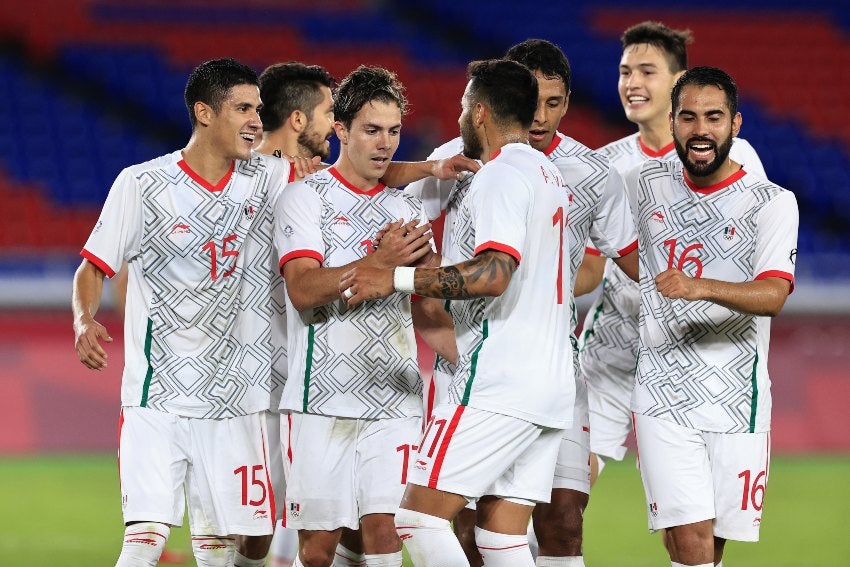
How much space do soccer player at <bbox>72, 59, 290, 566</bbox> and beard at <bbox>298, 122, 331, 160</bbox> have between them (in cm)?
82

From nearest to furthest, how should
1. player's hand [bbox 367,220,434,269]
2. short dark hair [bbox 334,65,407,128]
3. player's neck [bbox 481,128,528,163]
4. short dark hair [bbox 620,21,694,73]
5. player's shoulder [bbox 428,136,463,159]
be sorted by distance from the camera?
player's neck [bbox 481,128,528,163]
player's hand [bbox 367,220,434,269]
short dark hair [bbox 334,65,407,128]
player's shoulder [bbox 428,136,463,159]
short dark hair [bbox 620,21,694,73]

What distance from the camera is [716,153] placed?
5.76m

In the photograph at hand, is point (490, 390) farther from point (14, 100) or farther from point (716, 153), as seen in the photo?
point (14, 100)

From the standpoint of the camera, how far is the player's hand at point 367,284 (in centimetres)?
515

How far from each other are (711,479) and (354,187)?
1994 mm

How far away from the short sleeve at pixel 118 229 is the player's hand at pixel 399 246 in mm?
1067

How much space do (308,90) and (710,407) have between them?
A: 2.60 m

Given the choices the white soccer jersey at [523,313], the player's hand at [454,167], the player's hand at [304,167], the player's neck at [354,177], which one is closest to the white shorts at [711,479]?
the white soccer jersey at [523,313]

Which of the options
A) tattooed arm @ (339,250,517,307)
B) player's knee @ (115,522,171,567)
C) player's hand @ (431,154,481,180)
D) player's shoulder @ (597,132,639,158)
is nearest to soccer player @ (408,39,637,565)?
player's hand @ (431,154,481,180)

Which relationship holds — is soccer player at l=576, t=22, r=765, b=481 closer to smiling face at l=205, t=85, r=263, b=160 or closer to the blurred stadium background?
smiling face at l=205, t=85, r=263, b=160

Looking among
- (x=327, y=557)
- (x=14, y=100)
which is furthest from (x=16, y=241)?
(x=327, y=557)

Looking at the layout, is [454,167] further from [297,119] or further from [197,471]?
[197,471]

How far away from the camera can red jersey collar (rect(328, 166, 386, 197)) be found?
233 inches

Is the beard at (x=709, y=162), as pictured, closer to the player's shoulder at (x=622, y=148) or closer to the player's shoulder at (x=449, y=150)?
the player's shoulder at (x=449, y=150)
